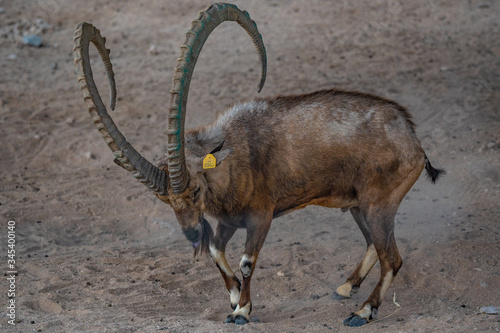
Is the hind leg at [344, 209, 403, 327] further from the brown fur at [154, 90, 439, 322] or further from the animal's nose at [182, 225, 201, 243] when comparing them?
the animal's nose at [182, 225, 201, 243]

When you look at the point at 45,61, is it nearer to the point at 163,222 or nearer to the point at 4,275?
the point at 163,222

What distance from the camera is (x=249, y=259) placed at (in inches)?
261

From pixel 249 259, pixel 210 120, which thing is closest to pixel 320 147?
pixel 249 259

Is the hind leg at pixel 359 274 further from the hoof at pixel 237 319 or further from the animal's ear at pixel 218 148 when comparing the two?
the animal's ear at pixel 218 148

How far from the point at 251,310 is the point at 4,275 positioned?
9.65ft

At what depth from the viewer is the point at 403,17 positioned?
50.3 ft

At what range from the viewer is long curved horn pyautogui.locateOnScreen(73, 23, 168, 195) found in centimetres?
581

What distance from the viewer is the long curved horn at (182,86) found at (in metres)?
5.79

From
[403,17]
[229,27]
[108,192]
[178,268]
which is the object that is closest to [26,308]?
[178,268]

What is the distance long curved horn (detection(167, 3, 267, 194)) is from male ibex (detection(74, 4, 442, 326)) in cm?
24

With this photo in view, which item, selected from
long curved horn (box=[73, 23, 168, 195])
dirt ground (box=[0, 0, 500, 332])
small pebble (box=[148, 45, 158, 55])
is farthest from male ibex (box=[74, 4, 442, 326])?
small pebble (box=[148, 45, 158, 55])

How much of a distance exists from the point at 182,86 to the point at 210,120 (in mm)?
6069

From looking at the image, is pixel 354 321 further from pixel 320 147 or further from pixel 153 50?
pixel 153 50

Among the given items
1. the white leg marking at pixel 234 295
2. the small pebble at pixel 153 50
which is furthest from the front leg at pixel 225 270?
the small pebble at pixel 153 50
